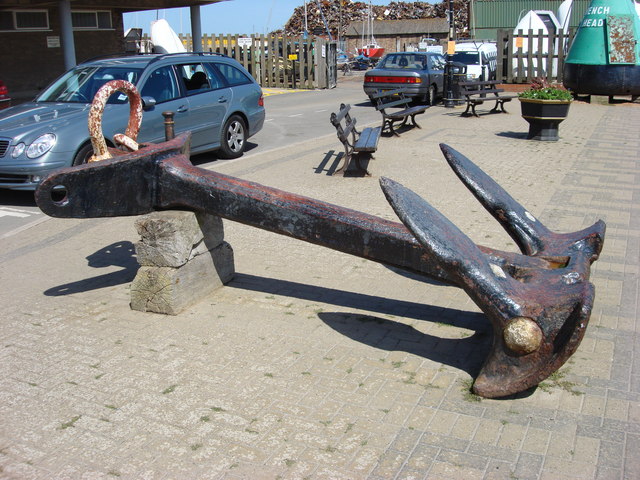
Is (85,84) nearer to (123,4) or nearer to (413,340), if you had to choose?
(413,340)

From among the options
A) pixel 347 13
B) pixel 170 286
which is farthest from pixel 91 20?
pixel 347 13

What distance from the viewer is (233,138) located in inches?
453

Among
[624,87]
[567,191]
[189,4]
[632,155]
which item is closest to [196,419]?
[567,191]

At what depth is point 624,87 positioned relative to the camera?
19.1 meters

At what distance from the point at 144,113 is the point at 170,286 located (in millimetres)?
5209

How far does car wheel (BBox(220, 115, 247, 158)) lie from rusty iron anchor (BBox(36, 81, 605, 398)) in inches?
241

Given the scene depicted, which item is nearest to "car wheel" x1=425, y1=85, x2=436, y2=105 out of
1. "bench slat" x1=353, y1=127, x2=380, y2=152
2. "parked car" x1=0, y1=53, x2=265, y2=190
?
"parked car" x1=0, y1=53, x2=265, y2=190

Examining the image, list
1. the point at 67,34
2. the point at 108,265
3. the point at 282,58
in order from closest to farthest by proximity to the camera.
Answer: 1. the point at 108,265
2. the point at 67,34
3. the point at 282,58

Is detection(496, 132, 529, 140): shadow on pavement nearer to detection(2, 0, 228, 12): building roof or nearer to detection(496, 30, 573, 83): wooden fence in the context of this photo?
detection(496, 30, 573, 83): wooden fence

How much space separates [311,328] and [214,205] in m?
1.11

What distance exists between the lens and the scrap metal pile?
6219 cm

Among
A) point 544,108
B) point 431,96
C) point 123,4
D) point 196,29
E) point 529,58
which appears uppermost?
A: point 123,4

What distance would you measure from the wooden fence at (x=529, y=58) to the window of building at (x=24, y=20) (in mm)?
15603

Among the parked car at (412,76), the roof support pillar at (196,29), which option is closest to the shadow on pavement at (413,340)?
the parked car at (412,76)
